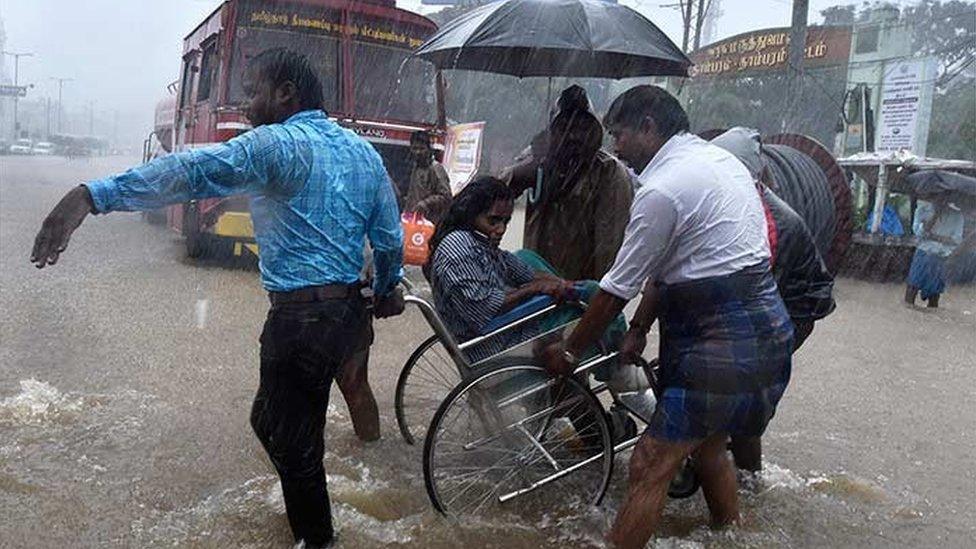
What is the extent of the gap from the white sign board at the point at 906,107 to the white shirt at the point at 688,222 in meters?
15.7

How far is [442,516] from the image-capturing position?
3.46 metres

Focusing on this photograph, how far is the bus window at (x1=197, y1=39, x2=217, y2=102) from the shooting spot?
9438 mm

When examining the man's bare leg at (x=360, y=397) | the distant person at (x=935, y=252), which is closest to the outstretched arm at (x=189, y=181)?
the man's bare leg at (x=360, y=397)

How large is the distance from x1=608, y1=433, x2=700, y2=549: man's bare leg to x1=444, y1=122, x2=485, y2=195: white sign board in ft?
23.9

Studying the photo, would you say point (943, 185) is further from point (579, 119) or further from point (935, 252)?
point (579, 119)

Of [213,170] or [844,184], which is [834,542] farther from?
[213,170]

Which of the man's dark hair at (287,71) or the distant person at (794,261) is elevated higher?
the man's dark hair at (287,71)

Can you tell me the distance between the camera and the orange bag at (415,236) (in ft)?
29.3

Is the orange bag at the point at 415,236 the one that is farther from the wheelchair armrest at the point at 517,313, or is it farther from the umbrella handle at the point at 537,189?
the wheelchair armrest at the point at 517,313

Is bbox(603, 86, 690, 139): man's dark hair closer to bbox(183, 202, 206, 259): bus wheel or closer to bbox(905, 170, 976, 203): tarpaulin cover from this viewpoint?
bbox(183, 202, 206, 259): bus wheel

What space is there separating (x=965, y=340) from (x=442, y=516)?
7010mm

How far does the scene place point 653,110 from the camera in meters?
2.91

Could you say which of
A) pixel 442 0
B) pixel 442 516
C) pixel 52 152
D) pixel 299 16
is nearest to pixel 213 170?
pixel 442 516

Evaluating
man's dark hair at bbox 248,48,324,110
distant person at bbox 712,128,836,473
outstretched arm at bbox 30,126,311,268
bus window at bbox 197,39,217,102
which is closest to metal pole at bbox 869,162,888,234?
bus window at bbox 197,39,217,102
